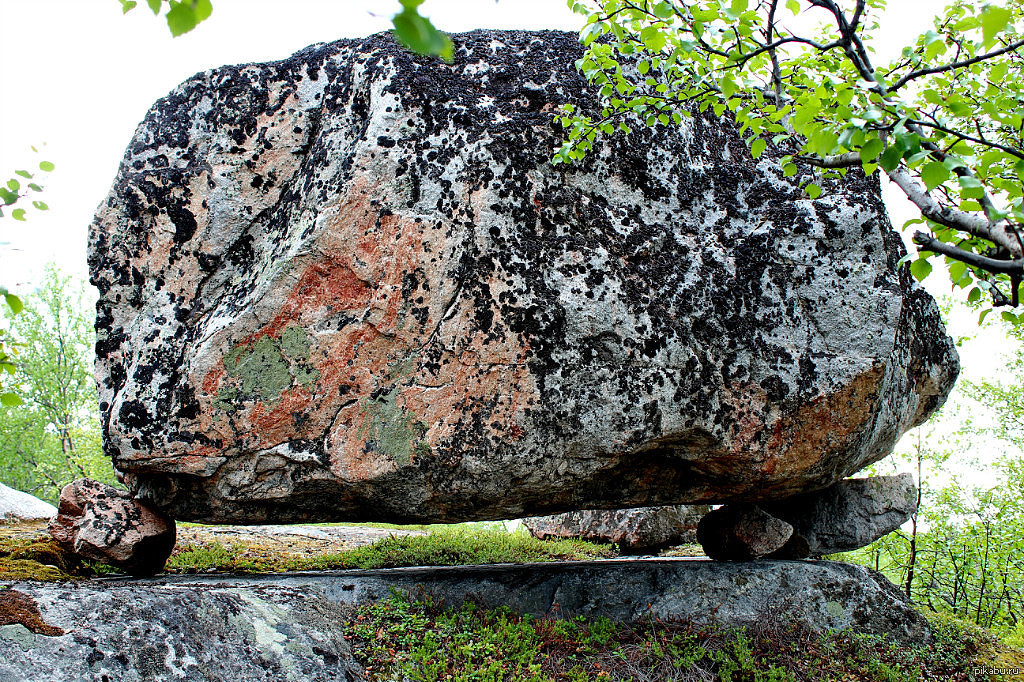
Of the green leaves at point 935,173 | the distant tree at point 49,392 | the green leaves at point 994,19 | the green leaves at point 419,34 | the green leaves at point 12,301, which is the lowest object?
the distant tree at point 49,392

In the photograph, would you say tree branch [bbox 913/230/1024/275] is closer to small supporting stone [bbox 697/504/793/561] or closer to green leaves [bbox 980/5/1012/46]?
green leaves [bbox 980/5/1012/46]

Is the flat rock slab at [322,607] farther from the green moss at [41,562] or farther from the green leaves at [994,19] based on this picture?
the green leaves at [994,19]

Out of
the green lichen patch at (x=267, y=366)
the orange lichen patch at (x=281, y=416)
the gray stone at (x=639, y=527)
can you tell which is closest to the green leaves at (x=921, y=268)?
the green lichen patch at (x=267, y=366)

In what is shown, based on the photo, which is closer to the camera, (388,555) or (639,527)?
(388,555)

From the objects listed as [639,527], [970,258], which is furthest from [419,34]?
[639,527]

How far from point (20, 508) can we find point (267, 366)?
6530mm

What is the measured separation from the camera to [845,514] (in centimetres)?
829

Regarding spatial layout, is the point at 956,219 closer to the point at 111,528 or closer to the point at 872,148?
the point at 872,148

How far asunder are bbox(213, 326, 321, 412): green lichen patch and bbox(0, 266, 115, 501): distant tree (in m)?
20.3

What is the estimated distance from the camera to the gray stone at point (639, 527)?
11.4m

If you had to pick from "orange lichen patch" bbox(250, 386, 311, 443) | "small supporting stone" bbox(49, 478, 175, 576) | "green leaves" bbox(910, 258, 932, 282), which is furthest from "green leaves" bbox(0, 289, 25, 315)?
"green leaves" bbox(910, 258, 932, 282)

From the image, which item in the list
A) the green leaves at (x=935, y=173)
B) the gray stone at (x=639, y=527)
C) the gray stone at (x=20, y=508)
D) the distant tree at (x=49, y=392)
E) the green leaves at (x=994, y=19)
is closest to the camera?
the green leaves at (x=994, y=19)

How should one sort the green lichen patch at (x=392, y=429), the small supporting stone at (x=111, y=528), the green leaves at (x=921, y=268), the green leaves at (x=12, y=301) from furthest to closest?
the small supporting stone at (x=111, y=528), the green lichen patch at (x=392, y=429), the green leaves at (x=921, y=268), the green leaves at (x=12, y=301)

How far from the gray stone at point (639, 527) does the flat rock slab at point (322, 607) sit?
3949mm
